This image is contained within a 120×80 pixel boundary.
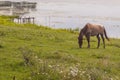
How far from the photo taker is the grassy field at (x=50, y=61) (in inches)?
535

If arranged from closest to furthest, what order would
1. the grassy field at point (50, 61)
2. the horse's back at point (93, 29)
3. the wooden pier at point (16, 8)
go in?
the grassy field at point (50, 61) < the horse's back at point (93, 29) < the wooden pier at point (16, 8)

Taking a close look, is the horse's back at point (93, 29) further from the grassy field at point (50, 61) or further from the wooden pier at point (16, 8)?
the wooden pier at point (16, 8)

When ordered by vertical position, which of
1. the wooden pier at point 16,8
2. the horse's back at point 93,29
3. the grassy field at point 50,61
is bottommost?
the wooden pier at point 16,8

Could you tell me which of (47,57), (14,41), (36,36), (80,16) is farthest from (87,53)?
(80,16)

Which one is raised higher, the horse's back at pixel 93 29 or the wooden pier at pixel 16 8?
the horse's back at pixel 93 29

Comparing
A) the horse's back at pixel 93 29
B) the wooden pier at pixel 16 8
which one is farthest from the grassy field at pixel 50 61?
the wooden pier at pixel 16 8

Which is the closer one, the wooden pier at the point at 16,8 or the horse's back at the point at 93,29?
the horse's back at the point at 93,29

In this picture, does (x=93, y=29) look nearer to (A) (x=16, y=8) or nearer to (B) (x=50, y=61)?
(B) (x=50, y=61)

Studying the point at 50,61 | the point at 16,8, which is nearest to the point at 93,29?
the point at 50,61

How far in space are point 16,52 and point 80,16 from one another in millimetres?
50299

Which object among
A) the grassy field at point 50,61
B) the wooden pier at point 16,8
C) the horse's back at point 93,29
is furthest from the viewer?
the wooden pier at point 16,8

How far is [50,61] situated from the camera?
16422mm

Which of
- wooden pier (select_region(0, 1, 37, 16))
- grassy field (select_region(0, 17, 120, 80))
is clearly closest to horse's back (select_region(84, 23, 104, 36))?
grassy field (select_region(0, 17, 120, 80))

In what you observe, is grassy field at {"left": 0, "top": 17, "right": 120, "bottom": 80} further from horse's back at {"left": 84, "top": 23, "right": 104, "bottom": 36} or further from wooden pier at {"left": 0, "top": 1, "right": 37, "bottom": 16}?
wooden pier at {"left": 0, "top": 1, "right": 37, "bottom": 16}
